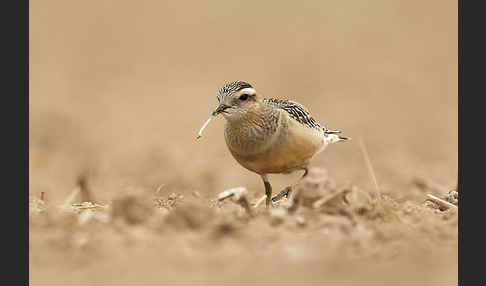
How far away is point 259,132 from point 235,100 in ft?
1.46

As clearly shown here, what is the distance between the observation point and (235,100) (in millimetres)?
8570

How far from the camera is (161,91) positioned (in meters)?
21.4

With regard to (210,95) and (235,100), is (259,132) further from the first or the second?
(210,95)

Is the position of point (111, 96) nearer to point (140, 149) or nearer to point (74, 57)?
point (74, 57)

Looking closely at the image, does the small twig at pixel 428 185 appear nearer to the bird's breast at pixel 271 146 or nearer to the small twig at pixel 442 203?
the small twig at pixel 442 203

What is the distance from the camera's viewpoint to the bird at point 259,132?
8609 mm

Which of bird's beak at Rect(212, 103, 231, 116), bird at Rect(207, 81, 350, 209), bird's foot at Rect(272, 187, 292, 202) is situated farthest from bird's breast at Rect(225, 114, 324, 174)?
Result: bird's foot at Rect(272, 187, 292, 202)

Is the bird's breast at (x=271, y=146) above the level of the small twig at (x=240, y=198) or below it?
above

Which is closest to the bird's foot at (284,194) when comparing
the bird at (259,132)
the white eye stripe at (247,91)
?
the bird at (259,132)

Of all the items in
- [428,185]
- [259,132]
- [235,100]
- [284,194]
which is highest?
[235,100]

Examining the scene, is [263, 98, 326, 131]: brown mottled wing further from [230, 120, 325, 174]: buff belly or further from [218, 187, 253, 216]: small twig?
[218, 187, 253, 216]: small twig

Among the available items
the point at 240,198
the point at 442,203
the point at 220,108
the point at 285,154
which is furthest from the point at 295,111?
the point at 240,198

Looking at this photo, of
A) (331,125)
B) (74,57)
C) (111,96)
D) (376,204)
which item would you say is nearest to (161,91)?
(111,96)

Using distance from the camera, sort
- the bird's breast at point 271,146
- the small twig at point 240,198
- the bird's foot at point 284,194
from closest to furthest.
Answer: the small twig at point 240,198 → the bird's breast at point 271,146 → the bird's foot at point 284,194
